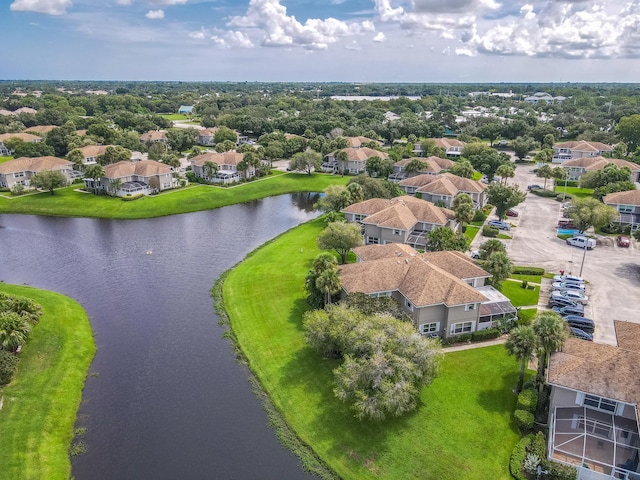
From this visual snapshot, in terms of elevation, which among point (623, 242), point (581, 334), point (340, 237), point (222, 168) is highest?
point (222, 168)

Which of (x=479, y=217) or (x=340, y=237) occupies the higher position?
(x=340, y=237)

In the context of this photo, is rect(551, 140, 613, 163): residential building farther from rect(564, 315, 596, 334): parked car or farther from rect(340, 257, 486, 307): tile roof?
rect(340, 257, 486, 307): tile roof

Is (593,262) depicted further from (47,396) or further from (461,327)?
(47,396)

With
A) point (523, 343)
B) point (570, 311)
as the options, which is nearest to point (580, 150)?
point (570, 311)

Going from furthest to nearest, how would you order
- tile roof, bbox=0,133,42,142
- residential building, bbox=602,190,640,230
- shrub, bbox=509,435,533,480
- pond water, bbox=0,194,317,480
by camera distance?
tile roof, bbox=0,133,42,142 < residential building, bbox=602,190,640,230 < pond water, bbox=0,194,317,480 < shrub, bbox=509,435,533,480

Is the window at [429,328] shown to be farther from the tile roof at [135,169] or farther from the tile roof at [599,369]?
the tile roof at [135,169]

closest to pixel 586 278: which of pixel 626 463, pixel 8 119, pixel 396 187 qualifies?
pixel 626 463

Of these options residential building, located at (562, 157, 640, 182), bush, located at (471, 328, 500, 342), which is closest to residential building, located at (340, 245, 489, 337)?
bush, located at (471, 328, 500, 342)

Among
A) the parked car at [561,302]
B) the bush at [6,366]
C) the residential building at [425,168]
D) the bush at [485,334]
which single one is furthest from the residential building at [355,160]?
the bush at [6,366]
